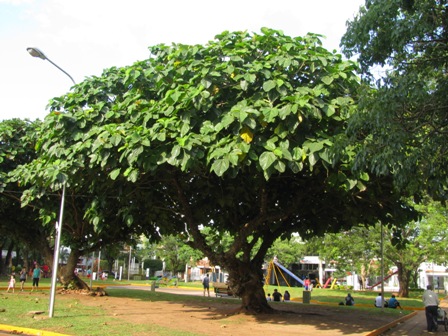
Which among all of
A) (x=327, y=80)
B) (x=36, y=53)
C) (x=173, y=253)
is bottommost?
(x=173, y=253)

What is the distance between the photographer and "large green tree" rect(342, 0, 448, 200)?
7.42 m

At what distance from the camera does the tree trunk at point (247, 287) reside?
14516 millimetres

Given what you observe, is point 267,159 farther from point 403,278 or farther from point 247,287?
point 403,278

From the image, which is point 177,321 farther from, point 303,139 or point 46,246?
point 46,246

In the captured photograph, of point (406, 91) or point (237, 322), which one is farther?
point (237, 322)

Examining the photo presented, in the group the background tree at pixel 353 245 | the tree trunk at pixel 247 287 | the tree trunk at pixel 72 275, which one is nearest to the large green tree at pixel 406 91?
the tree trunk at pixel 247 287

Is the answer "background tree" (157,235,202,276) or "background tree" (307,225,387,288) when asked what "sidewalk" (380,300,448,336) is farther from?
"background tree" (157,235,202,276)

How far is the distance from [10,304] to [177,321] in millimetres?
6448

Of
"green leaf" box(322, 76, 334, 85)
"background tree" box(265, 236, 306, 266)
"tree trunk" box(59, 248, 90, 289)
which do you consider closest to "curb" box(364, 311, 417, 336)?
"green leaf" box(322, 76, 334, 85)

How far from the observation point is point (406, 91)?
7.40 m

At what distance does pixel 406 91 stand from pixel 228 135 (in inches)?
162

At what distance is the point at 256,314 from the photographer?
14352 mm

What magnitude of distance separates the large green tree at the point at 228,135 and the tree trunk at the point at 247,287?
36mm

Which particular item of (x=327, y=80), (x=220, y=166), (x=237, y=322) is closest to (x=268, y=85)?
(x=327, y=80)
